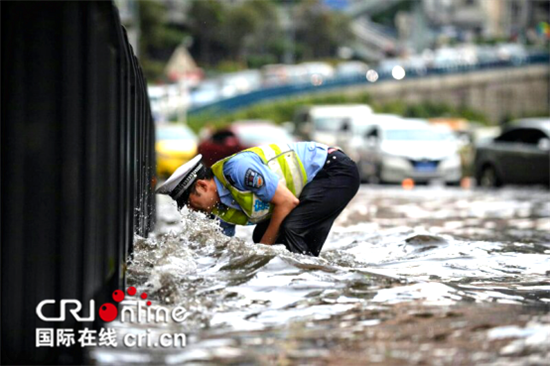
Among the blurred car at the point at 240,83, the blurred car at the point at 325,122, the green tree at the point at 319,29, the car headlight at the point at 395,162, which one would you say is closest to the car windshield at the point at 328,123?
the blurred car at the point at 325,122

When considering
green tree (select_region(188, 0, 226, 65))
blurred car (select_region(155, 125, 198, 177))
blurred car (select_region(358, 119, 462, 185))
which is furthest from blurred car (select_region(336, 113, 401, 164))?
green tree (select_region(188, 0, 226, 65))

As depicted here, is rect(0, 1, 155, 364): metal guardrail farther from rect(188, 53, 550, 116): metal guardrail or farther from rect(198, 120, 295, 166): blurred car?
rect(188, 53, 550, 116): metal guardrail

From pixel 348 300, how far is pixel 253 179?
124cm

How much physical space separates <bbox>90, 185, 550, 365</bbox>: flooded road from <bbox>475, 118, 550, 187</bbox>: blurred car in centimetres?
1342

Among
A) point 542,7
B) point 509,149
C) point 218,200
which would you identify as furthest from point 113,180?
point 542,7

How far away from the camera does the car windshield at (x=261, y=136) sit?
2878cm

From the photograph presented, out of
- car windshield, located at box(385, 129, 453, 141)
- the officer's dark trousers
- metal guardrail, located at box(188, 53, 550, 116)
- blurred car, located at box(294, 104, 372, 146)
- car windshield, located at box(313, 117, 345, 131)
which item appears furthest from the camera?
metal guardrail, located at box(188, 53, 550, 116)

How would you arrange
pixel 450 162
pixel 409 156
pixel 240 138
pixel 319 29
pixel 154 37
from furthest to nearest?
pixel 319 29, pixel 154 37, pixel 240 138, pixel 450 162, pixel 409 156

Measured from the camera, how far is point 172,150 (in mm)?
30266

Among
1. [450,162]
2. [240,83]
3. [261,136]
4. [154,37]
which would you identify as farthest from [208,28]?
[450,162]

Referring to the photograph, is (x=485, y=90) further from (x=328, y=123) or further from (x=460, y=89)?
(x=328, y=123)

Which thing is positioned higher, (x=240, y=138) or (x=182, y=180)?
(x=182, y=180)

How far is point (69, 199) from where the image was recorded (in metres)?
5.13

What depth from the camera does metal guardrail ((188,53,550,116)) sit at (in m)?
62.2
